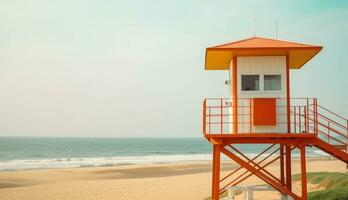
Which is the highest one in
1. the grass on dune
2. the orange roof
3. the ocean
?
the orange roof

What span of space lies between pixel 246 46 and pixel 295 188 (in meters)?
14.3

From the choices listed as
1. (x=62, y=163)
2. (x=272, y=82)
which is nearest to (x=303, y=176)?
(x=272, y=82)

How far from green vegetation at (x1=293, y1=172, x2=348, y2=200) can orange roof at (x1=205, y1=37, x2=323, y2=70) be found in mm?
5600

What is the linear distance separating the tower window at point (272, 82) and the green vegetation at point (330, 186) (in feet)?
18.8

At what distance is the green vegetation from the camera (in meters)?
16.2

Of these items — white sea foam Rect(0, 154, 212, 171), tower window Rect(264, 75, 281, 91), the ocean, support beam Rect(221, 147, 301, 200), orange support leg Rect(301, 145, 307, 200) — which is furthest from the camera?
the ocean

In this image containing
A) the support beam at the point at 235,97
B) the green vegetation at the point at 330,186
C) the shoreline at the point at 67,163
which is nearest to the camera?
the support beam at the point at 235,97

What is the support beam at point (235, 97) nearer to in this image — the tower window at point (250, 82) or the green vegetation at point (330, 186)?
the tower window at point (250, 82)

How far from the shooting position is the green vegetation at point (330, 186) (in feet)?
53.0

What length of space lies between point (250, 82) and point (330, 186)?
34.3ft

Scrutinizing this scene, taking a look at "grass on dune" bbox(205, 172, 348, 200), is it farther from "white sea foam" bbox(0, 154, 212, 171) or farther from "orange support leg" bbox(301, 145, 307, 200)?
"white sea foam" bbox(0, 154, 212, 171)

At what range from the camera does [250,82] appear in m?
13.5

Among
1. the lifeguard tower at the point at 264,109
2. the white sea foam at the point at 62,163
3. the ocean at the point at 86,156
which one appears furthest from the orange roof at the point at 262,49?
the white sea foam at the point at 62,163

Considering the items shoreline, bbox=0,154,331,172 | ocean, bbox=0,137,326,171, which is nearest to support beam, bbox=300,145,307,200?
shoreline, bbox=0,154,331,172
